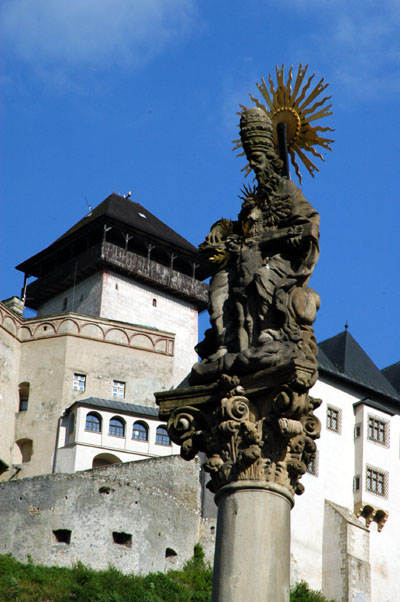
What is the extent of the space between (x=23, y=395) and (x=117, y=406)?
15.6 feet

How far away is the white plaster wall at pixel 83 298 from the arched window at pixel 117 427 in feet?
26.4

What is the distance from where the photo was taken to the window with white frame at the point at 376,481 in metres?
49.8

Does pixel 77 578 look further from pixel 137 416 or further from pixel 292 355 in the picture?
pixel 292 355

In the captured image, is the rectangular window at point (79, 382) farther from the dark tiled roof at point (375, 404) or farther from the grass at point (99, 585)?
the dark tiled roof at point (375, 404)

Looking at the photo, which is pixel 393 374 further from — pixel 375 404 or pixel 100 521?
pixel 100 521

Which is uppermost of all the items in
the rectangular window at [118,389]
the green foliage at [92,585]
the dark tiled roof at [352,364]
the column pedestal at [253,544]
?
the dark tiled roof at [352,364]

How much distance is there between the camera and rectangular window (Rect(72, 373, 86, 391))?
52375 mm

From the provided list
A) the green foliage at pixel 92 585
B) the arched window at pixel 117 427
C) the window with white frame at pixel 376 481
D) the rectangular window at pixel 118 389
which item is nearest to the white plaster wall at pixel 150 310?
the rectangular window at pixel 118 389

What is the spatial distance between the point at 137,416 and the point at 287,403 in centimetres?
4257

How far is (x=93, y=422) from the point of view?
50000 millimetres

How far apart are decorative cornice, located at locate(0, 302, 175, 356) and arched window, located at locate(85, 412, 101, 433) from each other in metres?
4.78

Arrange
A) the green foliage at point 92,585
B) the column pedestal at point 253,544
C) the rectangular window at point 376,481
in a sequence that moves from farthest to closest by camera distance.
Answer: the rectangular window at point 376,481
the green foliage at point 92,585
the column pedestal at point 253,544

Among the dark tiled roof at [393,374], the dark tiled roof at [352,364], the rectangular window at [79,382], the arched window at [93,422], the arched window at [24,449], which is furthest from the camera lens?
the dark tiled roof at [393,374]

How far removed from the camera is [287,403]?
28.3ft
